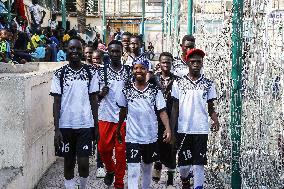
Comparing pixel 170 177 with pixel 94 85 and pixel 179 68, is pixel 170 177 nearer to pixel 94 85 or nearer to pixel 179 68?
pixel 179 68

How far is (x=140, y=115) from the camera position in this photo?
5922mm

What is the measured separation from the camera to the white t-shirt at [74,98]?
590 cm

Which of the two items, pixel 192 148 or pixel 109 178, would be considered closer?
pixel 192 148

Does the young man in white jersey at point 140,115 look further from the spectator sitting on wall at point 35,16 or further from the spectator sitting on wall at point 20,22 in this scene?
the spectator sitting on wall at point 35,16

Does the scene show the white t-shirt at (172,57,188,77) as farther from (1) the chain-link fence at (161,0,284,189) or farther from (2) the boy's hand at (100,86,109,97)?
(2) the boy's hand at (100,86,109,97)

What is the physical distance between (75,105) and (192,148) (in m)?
1.40

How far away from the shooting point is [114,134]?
23.2 ft

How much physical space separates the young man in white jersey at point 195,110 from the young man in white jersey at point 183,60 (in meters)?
0.92

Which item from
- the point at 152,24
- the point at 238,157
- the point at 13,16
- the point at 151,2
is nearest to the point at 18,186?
the point at 238,157

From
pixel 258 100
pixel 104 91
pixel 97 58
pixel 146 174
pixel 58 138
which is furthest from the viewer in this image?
pixel 97 58

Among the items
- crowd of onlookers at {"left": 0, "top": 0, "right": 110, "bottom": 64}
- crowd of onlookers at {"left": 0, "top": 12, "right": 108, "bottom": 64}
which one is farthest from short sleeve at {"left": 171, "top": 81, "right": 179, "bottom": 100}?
crowd of onlookers at {"left": 0, "top": 12, "right": 108, "bottom": 64}

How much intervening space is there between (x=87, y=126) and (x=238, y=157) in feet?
5.53

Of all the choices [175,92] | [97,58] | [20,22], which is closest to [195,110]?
[175,92]

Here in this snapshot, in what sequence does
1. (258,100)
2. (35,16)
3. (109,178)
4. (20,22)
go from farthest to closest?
(35,16)
(20,22)
(109,178)
(258,100)
